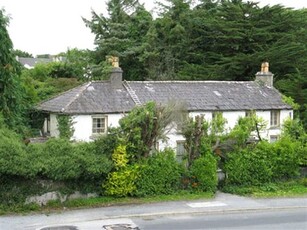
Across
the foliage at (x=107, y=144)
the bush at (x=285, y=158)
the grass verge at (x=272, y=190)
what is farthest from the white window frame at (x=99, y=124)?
the bush at (x=285, y=158)

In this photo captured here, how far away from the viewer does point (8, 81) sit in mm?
29281

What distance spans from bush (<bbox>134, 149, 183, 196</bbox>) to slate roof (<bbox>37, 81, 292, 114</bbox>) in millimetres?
7157

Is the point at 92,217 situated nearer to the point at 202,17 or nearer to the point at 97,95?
the point at 97,95

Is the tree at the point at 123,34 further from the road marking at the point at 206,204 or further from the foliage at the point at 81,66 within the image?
the road marking at the point at 206,204

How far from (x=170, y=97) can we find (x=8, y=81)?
11.6 m

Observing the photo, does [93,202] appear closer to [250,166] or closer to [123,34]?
[250,166]

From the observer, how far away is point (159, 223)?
20.0m

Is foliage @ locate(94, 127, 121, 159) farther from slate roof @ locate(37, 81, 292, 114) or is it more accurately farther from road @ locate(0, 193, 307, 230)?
slate roof @ locate(37, 81, 292, 114)

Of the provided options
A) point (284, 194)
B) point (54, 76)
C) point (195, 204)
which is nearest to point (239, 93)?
point (284, 194)

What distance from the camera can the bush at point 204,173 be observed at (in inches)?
990

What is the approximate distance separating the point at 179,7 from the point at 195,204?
3554 centimetres

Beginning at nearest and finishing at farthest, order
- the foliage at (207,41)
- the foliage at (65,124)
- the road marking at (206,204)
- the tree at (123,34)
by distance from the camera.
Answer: the road marking at (206,204)
the foliage at (65,124)
the foliage at (207,41)
the tree at (123,34)

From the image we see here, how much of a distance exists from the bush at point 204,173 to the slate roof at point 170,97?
22.0ft

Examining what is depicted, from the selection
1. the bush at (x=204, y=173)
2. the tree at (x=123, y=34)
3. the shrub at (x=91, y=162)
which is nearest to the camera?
the shrub at (x=91, y=162)
